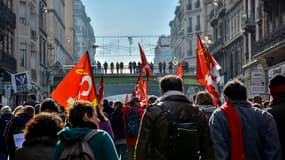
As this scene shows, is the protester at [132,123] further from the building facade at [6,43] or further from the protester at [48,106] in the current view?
the building facade at [6,43]

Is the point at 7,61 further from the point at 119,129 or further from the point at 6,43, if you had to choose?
the point at 119,129

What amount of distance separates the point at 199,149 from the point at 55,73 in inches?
2678

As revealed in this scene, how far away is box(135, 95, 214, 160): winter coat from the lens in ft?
22.0

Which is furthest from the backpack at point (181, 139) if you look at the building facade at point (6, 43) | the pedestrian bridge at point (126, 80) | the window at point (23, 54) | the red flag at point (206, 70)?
the pedestrian bridge at point (126, 80)

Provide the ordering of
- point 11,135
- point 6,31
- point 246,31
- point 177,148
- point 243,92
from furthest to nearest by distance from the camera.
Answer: point 246,31
point 6,31
point 11,135
point 243,92
point 177,148

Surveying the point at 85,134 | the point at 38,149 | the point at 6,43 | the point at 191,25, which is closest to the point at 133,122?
the point at 38,149

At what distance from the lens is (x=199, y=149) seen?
6.88m

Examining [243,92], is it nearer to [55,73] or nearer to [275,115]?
[275,115]

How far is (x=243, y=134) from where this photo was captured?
7012 millimetres

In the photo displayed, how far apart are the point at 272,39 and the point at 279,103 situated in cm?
2747

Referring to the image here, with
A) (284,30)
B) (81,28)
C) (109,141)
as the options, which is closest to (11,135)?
(109,141)

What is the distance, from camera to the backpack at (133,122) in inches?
611

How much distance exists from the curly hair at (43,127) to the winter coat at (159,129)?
1006mm

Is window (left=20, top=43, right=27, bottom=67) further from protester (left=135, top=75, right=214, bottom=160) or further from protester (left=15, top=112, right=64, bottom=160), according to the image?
protester (left=15, top=112, right=64, bottom=160)
